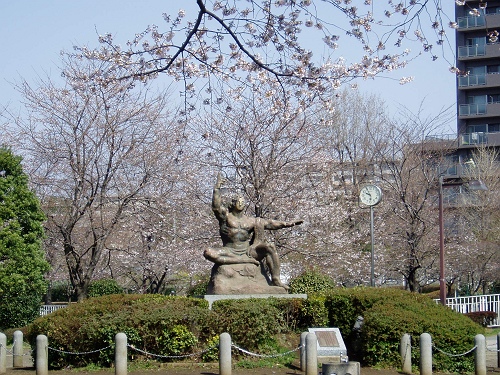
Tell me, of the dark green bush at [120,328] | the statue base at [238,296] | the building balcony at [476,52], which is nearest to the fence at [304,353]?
the dark green bush at [120,328]

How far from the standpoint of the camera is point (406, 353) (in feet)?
46.5

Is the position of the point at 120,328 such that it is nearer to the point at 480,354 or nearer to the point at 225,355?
the point at 225,355

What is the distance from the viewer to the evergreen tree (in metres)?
21.7

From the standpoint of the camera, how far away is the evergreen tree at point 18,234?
21719 millimetres

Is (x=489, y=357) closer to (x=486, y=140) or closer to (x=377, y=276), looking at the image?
(x=377, y=276)

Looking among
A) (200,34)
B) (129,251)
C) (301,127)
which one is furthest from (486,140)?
(200,34)

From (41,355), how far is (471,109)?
1569 inches

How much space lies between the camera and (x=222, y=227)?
17562 mm

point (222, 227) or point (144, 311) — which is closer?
point (144, 311)

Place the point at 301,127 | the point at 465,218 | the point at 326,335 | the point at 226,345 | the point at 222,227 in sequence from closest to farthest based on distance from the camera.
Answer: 1. the point at 226,345
2. the point at 326,335
3. the point at 222,227
4. the point at 301,127
5. the point at 465,218

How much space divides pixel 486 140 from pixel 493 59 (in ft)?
17.2

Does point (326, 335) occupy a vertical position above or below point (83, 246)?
below

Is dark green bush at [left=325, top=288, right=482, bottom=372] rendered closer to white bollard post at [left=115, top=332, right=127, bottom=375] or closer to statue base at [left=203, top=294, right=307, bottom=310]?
statue base at [left=203, top=294, right=307, bottom=310]

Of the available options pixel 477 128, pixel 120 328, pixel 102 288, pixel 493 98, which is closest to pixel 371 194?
pixel 102 288
